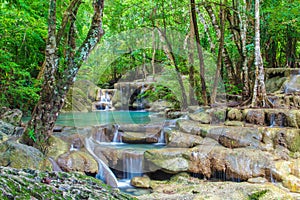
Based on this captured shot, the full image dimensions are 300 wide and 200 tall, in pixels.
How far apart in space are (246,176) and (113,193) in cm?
476

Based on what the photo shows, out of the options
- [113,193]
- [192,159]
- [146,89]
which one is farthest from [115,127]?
[146,89]

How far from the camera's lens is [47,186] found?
2.46ft

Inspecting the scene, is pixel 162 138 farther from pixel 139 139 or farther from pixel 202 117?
pixel 202 117

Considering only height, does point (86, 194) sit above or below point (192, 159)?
above

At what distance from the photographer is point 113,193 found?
92 cm

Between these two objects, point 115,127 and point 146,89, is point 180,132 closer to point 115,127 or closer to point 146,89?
point 115,127

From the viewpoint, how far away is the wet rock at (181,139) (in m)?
6.20

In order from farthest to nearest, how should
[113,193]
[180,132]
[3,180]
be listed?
1. [180,132]
2. [113,193]
3. [3,180]

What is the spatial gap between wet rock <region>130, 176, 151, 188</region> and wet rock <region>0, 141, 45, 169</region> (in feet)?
6.31

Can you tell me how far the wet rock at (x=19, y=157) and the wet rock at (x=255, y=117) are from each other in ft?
16.5

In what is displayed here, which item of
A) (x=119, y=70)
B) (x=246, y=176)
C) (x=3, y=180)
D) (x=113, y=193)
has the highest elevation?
(x=119, y=70)

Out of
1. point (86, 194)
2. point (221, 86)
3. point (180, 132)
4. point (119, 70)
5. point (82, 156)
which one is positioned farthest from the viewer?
point (119, 70)

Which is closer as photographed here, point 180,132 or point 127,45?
point 180,132

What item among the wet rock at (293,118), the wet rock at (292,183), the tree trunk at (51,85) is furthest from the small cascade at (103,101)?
the wet rock at (292,183)
